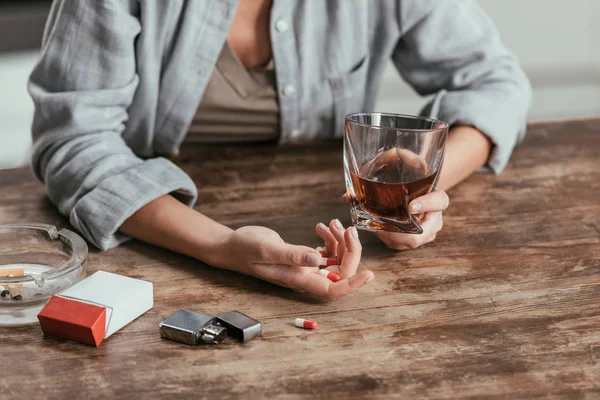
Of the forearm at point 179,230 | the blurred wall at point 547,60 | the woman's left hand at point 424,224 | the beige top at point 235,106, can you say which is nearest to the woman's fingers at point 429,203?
the woman's left hand at point 424,224

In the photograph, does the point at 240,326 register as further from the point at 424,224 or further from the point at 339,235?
the point at 424,224

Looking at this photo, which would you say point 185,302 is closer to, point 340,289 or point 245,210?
point 340,289

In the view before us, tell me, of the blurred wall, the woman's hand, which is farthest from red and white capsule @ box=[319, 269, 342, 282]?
the blurred wall

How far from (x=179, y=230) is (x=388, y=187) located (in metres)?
0.25

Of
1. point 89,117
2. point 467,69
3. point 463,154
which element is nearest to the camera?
point 89,117

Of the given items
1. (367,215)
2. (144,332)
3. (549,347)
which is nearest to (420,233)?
(367,215)

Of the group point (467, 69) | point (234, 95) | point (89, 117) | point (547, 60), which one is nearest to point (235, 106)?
point (234, 95)

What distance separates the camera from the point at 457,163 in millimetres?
1141

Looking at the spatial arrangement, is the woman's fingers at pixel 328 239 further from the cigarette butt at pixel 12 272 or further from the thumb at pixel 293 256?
the cigarette butt at pixel 12 272

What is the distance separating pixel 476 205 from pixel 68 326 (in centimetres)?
60

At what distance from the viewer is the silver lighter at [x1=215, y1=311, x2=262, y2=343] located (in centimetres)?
71

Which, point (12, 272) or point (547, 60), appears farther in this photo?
point (547, 60)

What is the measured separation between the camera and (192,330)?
0.71m

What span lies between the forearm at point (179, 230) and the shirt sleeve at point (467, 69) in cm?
47
